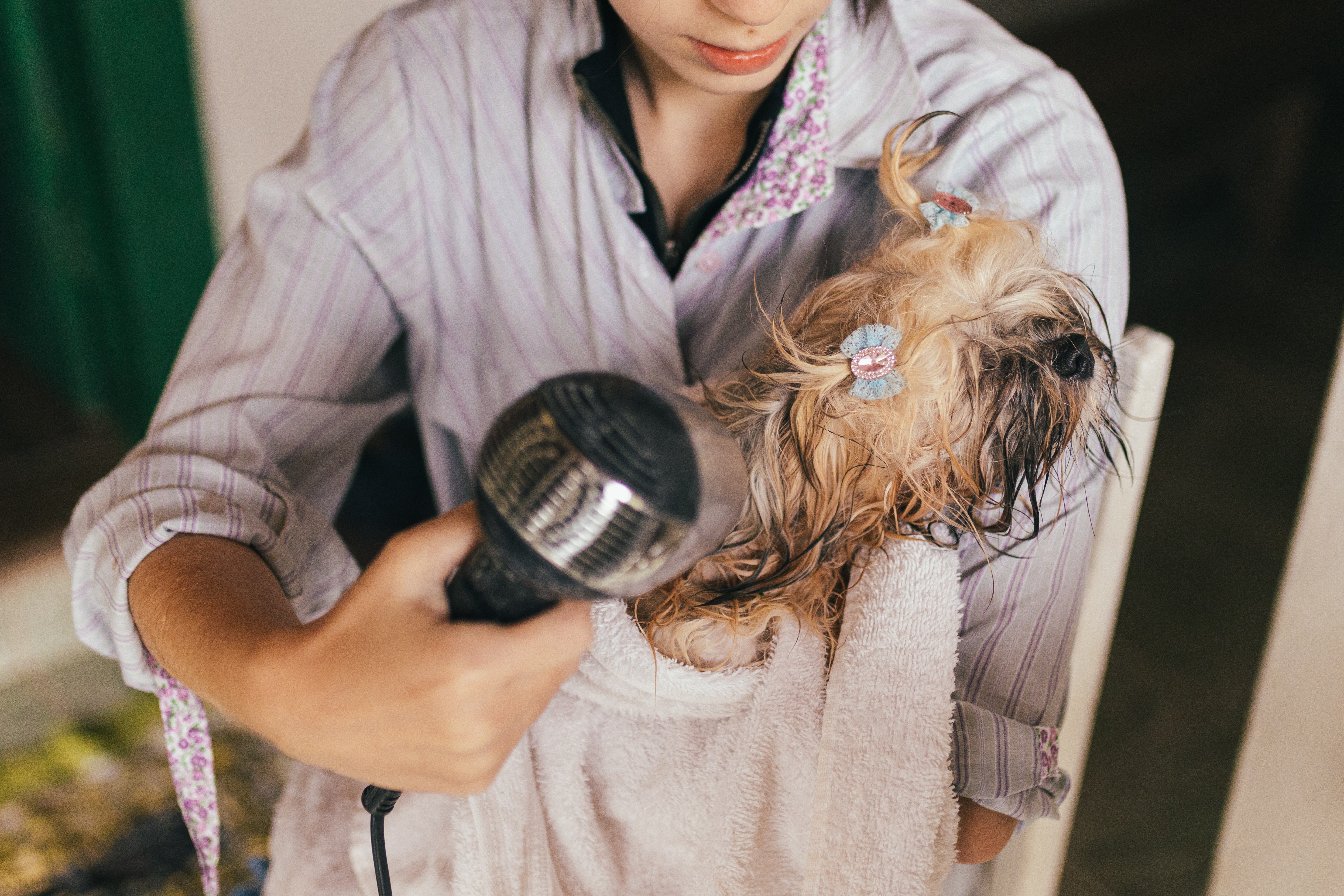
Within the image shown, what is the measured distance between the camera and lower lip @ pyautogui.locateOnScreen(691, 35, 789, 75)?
78 centimetres

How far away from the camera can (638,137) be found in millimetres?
1019

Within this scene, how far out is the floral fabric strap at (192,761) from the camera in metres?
0.82

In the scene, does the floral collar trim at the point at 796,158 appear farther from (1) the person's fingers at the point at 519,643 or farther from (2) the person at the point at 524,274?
(1) the person's fingers at the point at 519,643

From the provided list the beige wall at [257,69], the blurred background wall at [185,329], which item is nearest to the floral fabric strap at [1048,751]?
the blurred background wall at [185,329]

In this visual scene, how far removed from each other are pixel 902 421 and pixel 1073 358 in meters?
0.13

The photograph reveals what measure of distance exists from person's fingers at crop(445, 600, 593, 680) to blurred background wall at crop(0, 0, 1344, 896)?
2.83ft

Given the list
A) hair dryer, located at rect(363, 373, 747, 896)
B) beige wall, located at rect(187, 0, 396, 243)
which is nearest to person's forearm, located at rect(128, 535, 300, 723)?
hair dryer, located at rect(363, 373, 747, 896)

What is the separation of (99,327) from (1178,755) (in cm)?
248

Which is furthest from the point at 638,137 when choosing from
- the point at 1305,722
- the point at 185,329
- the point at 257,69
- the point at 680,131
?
the point at 185,329

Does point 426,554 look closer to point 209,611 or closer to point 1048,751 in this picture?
point 209,611

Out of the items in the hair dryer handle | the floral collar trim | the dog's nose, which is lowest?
the hair dryer handle

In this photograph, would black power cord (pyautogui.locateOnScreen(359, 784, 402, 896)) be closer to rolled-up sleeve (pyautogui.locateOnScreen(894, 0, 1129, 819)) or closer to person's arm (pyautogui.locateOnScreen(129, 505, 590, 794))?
person's arm (pyautogui.locateOnScreen(129, 505, 590, 794))

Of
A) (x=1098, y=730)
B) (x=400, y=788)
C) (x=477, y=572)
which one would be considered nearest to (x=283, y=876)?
(x=400, y=788)

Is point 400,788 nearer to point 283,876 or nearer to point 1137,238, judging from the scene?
point 283,876
